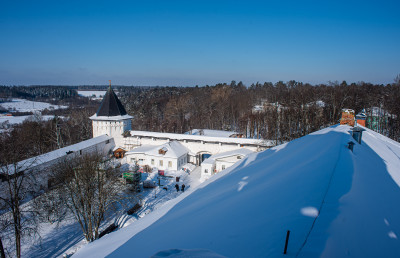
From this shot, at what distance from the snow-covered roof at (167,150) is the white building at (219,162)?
252 cm

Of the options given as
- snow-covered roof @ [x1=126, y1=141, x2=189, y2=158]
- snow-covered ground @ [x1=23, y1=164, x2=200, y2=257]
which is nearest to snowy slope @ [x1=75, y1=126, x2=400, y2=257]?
snow-covered ground @ [x1=23, y1=164, x2=200, y2=257]

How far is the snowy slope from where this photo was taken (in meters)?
2.50

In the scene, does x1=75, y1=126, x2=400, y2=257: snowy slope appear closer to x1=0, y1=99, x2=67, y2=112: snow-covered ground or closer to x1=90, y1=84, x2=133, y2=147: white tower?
x1=90, y1=84, x2=133, y2=147: white tower

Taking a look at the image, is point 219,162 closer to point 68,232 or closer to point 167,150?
point 167,150

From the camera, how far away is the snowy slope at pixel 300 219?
2.50 metres

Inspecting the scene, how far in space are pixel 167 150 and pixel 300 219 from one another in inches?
631

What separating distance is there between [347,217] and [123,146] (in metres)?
20.4

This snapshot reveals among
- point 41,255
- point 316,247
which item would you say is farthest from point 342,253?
point 41,255

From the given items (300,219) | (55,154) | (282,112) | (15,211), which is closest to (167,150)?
(55,154)

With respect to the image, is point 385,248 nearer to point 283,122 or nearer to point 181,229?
point 181,229

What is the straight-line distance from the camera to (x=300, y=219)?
9.61 feet

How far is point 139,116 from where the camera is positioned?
4316 cm

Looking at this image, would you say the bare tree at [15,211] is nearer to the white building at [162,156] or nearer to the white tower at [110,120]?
the white building at [162,156]

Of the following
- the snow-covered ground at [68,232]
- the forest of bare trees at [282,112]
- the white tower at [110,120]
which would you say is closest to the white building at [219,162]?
the snow-covered ground at [68,232]
